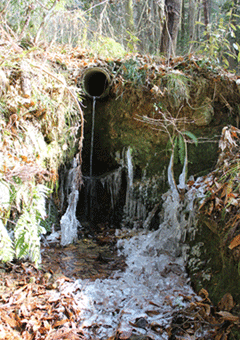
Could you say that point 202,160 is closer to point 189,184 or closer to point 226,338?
point 189,184

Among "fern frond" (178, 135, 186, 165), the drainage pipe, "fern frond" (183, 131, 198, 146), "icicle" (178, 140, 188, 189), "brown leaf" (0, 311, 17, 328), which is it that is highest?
the drainage pipe

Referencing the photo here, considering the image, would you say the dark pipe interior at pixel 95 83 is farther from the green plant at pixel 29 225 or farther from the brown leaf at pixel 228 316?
the brown leaf at pixel 228 316

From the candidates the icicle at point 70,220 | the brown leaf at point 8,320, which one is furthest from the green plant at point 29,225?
the icicle at point 70,220

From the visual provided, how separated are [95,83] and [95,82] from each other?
0.02 metres

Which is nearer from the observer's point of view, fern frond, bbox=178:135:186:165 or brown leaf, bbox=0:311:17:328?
brown leaf, bbox=0:311:17:328

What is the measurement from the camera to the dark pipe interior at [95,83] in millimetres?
3902

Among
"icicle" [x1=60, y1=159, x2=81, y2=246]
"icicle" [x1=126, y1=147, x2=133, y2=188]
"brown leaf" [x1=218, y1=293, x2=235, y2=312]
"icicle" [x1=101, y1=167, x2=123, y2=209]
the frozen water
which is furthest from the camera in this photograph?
"icicle" [x1=101, y1=167, x2=123, y2=209]

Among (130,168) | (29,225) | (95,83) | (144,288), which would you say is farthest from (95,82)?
(144,288)

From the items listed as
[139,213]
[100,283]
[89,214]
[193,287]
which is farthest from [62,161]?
[193,287]

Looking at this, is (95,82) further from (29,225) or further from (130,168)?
(29,225)

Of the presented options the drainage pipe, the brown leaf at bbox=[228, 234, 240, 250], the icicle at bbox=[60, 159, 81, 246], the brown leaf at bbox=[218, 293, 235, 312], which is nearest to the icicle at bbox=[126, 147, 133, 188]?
the icicle at bbox=[60, 159, 81, 246]

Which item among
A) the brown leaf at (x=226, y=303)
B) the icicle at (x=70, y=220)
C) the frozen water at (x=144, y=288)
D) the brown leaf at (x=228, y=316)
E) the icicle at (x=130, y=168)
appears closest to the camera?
the brown leaf at (x=228, y=316)

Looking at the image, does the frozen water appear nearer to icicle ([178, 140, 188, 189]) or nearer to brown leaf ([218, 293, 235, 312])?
icicle ([178, 140, 188, 189])

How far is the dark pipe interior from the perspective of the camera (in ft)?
12.8
